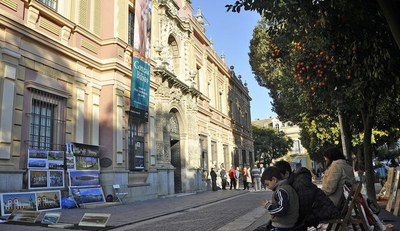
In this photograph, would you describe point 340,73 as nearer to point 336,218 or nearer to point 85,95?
point 336,218

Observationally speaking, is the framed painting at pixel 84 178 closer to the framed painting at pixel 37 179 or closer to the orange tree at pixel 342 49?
the framed painting at pixel 37 179

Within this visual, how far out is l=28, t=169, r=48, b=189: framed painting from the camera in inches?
420

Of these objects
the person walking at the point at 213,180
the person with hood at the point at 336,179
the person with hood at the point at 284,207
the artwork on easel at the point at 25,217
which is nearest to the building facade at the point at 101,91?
the person walking at the point at 213,180

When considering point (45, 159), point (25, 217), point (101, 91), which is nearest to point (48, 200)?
point (45, 159)

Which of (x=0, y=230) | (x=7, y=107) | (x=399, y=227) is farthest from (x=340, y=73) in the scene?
(x=7, y=107)

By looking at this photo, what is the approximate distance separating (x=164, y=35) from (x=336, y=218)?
17442 mm

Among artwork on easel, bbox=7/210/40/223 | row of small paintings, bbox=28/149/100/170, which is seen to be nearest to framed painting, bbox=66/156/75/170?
row of small paintings, bbox=28/149/100/170

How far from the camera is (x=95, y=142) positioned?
14078 millimetres

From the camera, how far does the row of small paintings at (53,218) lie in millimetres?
8070

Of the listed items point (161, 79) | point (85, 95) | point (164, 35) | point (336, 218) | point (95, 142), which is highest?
point (164, 35)

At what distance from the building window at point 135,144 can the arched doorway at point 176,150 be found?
3796 mm

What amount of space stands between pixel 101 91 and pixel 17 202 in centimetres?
607

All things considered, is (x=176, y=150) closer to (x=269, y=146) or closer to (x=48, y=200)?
(x=48, y=200)

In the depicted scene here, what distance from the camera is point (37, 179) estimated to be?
35.8 ft
